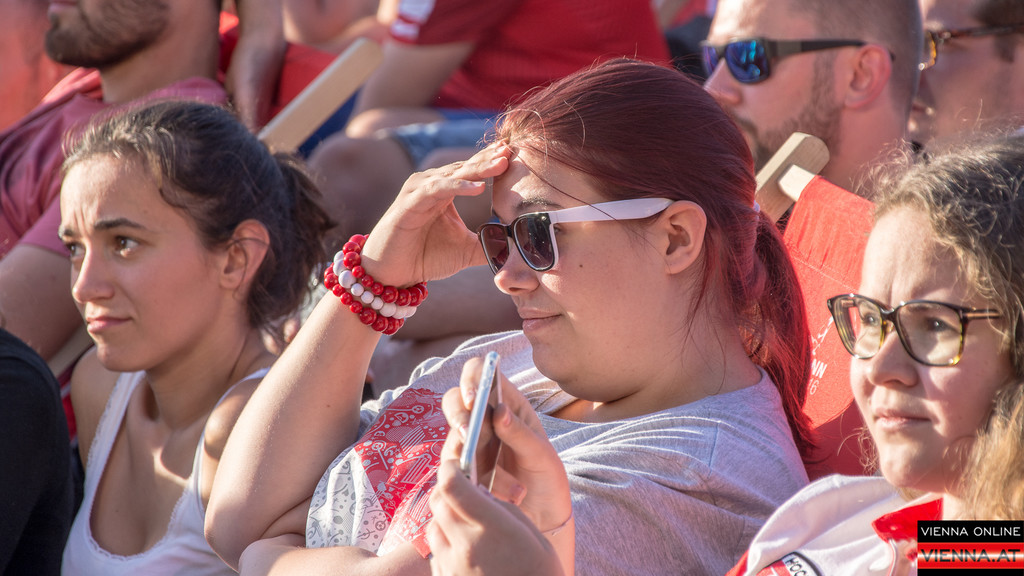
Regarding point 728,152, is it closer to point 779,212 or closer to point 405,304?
point 405,304

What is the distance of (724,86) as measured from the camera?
124 inches

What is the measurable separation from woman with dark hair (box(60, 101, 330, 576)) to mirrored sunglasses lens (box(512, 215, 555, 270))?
2.89 feet

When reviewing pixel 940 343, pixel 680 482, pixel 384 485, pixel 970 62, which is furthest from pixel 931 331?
pixel 970 62

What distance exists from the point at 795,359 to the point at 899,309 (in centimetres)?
71

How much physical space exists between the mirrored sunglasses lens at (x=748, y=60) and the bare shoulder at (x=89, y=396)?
195 cm

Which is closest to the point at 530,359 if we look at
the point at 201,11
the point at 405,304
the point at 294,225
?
the point at 405,304

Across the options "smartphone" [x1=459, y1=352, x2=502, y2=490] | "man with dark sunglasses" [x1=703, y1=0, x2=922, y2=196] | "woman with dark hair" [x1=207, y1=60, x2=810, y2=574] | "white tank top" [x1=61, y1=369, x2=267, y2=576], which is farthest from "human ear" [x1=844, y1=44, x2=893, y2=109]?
"smartphone" [x1=459, y1=352, x2=502, y2=490]

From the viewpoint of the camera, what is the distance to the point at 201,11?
13.4ft

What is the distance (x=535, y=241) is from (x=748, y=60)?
5.14ft

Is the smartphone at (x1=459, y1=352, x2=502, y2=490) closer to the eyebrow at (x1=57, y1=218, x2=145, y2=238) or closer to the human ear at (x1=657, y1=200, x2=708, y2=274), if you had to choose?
the human ear at (x1=657, y1=200, x2=708, y2=274)

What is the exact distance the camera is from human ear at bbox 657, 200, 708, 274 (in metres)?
1.79

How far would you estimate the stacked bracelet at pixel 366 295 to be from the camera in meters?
2.04

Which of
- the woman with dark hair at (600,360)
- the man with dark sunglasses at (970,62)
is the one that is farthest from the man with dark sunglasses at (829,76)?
the woman with dark hair at (600,360)

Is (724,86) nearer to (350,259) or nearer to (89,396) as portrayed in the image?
(350,259)
